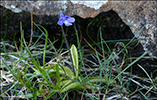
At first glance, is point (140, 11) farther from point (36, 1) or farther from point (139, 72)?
point (36, 1)

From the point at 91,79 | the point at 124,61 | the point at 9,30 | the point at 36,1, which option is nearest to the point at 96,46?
the point at 124,61

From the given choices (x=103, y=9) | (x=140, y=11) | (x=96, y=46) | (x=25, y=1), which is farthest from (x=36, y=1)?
(x=140, y=11)

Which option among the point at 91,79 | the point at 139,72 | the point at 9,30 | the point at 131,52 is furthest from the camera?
the point at 9,30

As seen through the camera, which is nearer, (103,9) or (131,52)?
(103,9)

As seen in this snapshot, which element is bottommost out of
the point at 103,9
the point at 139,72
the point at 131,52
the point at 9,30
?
the point at 139,72

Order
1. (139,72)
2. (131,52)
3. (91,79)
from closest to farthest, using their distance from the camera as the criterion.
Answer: (91,79) → (139,72) → (131,52)

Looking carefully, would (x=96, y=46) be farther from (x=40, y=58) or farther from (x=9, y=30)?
(x=9, y=30)

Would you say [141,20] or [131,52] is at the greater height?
[141,20]
